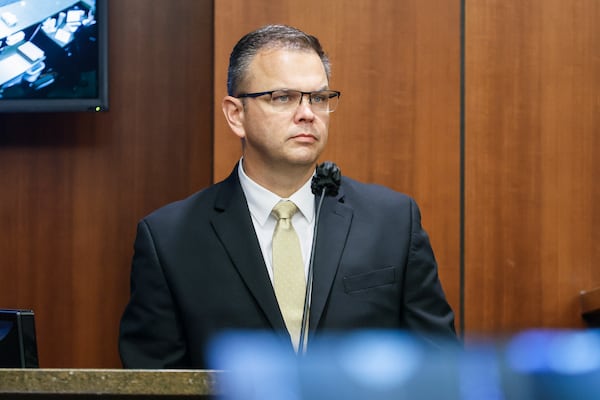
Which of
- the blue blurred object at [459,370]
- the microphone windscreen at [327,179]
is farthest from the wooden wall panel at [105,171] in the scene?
the blue blurred object at [459,370]

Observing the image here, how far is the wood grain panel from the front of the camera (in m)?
2.72

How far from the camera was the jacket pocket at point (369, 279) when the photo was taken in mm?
2061

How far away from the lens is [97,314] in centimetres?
299

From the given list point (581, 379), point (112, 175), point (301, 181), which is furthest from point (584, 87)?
point (581, 379)

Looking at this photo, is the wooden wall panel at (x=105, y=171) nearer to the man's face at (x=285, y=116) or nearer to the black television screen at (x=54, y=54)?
the black television screen at (x=54, y=54)

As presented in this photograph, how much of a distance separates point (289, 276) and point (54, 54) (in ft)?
4.12

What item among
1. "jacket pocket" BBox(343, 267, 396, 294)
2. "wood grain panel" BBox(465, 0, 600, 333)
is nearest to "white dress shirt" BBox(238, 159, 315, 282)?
"jacket pocket" BBox(343, 267, 396, 294)

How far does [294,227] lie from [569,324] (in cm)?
106

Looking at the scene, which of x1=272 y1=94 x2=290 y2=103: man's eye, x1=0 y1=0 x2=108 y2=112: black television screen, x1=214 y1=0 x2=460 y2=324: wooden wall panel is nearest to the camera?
x1=272 y1=94 x2=290 y2=103: man's eye

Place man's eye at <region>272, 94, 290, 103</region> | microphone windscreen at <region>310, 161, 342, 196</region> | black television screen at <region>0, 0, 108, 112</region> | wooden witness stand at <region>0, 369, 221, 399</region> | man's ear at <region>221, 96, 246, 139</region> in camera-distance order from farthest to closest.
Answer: black television screen at <region>0, 0, 108, 112</region>
man's ear at <region>221, 96, 246, 139</region>
man's eye at <region>272, 94, 290, 103</region>
microphone windscreen at <region>310, 161, 342, 196</region>
wooden witness stand at <region>0, 369, 221, 399</region>

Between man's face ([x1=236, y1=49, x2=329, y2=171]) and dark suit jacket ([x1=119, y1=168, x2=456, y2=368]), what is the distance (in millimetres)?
141

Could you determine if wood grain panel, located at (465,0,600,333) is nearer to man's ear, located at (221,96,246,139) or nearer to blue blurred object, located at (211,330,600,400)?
man's ear, located at (221,96,246,139)

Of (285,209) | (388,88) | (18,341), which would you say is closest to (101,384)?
(18,341)

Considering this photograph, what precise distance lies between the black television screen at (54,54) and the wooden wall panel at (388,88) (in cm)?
40
